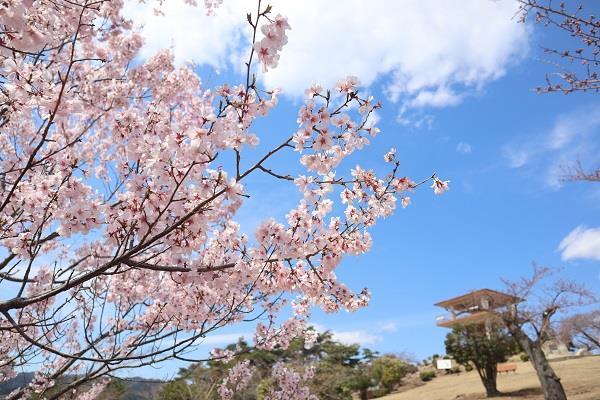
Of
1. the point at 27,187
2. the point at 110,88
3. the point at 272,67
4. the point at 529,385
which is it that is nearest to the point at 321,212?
the point at 272,67

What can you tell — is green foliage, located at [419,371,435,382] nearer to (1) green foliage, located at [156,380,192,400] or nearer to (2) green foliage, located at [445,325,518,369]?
(2) green foliage, located at [445,325,518,369]

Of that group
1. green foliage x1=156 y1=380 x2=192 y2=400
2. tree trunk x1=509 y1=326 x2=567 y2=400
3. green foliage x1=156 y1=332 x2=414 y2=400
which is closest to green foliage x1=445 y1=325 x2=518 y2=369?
tree trunk x1=509 y1=326 x2=567 y2=400

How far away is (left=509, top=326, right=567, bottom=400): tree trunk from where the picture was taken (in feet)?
48.5

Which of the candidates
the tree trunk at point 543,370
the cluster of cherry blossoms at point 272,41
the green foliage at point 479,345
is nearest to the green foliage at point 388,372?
the green foliage at point 479,345

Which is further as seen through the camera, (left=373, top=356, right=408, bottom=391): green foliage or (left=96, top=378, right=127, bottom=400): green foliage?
(left=373, top=356, right=408, bottom=391): green foliage

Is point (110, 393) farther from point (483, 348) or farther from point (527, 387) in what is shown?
point (527, 387)

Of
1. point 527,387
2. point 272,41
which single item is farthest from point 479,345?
point 272,41

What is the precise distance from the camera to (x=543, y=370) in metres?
15.5

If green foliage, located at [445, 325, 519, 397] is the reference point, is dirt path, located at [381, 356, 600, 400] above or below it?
below

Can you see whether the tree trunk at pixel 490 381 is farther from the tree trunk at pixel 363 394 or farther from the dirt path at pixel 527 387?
the tree trunk at pixel 363 394

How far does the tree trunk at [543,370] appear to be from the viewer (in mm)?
14781

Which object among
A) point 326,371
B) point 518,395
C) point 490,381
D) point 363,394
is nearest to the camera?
point 518,395

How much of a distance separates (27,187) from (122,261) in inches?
63.4

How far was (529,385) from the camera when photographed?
19.8 meters
